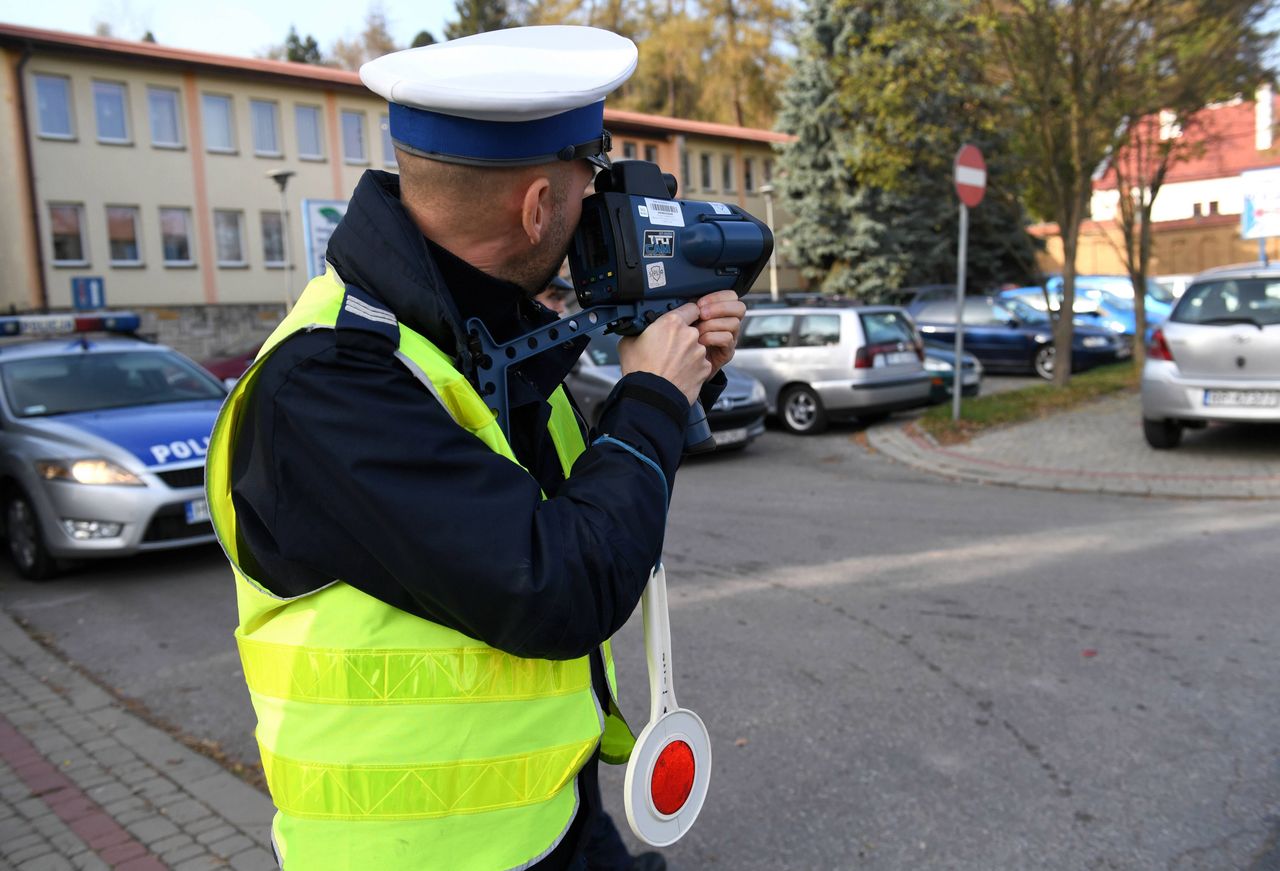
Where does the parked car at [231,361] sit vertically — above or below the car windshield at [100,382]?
below

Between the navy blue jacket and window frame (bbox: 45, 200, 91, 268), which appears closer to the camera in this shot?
the navy blue jacket

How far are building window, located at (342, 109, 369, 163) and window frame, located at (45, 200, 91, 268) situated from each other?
8.32 metres

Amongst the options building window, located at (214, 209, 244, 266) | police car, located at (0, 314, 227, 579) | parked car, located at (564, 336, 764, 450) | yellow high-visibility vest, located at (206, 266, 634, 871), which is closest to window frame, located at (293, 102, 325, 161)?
building window, located at (214, 209, 244, 266)

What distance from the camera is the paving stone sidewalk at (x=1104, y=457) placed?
9.08 m

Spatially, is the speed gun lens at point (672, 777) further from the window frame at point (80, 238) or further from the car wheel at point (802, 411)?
the window frame at point (80, 238)

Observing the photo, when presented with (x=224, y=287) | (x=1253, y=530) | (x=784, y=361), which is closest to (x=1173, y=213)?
(x=224, y=287)

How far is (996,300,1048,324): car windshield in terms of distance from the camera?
19.8 metres

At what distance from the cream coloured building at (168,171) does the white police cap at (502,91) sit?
31.8 m

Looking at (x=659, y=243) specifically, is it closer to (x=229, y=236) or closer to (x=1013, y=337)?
(x=1013, y=337)

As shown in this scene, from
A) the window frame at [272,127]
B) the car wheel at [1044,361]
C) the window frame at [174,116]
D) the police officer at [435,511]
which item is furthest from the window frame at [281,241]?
the police officer at [435,511]

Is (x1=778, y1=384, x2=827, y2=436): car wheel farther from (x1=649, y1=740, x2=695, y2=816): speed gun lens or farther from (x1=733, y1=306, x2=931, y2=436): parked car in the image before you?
(x1=649, y1=740, x2=695, y2=816): speed gun lens

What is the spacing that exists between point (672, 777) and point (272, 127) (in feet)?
118

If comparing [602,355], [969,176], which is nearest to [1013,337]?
[969,176]

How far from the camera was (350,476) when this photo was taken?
128 centimetres
